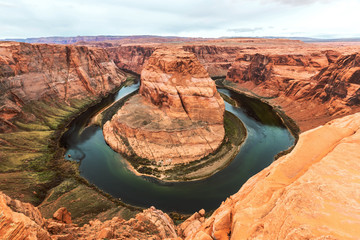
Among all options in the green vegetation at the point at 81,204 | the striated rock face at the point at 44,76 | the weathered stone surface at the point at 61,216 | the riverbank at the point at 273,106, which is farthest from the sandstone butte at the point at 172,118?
the striated rock face at the point at 44,76

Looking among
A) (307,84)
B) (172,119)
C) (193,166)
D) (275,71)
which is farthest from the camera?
(275,71)

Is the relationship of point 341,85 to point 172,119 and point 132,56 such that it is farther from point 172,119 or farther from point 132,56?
point 132,56

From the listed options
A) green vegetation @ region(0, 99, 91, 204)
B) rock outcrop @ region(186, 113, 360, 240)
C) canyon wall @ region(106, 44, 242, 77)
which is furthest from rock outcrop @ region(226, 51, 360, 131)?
green vegetation @ region(0, 99, 91, 204)

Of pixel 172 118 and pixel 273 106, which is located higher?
pixel 172 118

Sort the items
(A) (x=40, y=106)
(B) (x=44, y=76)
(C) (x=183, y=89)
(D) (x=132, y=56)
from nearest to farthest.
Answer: (C) (x=183, y=89), (A) (x=40, y=106), (B) (x=44, y=76), (D) (x=132, y=56)

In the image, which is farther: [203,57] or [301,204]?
[203,57]

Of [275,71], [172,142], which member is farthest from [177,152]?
[275,71]

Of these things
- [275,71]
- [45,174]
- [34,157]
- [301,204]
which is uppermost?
[275,71]
